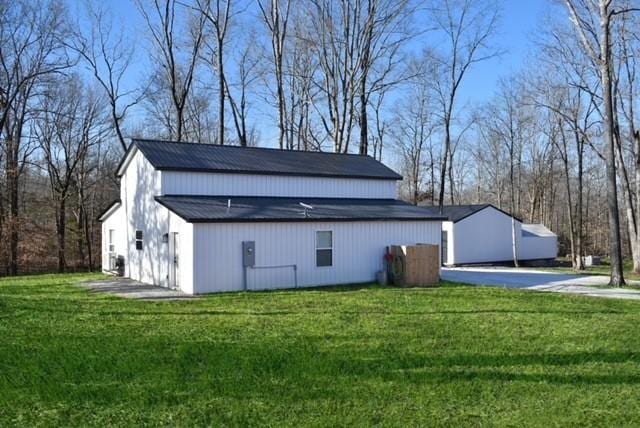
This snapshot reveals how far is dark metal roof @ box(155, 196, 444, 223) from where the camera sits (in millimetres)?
14509

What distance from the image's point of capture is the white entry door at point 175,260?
14.8 metres

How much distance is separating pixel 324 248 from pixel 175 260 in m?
4.17

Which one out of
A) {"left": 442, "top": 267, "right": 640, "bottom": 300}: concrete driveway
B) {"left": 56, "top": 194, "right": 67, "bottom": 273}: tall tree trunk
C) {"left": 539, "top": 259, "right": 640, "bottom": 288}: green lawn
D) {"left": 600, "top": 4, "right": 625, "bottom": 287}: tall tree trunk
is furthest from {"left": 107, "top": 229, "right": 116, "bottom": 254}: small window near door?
{"left": 539, "top": 259, "right": 640, "bottom": 288}: green lawn

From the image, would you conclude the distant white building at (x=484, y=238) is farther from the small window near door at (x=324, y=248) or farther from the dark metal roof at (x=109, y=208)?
the dark metal roof at (x=109, y=208)

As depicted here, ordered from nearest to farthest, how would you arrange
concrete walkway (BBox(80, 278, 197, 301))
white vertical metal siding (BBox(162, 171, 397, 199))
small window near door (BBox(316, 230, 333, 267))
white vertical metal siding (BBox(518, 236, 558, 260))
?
concrete walkway (BBox(80, 278, 197, 301)) → small window near door (BBox(316, 230, 333, 267)) → white vertical metal siding (BBox(162, 171, 397, 199)) → white vertical metal siding (BBox(518, 236, 558, 260))

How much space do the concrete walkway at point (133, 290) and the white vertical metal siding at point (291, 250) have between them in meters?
0.79

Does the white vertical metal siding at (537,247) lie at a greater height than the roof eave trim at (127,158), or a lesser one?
lesser

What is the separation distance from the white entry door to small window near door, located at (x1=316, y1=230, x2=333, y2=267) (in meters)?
3.87

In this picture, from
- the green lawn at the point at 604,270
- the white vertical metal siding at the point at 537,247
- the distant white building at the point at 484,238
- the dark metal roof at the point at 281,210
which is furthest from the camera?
the white vertical metal siding at the point at 537,247

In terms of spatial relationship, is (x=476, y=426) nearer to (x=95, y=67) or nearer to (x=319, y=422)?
(x=319, y=422)

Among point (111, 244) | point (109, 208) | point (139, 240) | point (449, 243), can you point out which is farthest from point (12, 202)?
point (449, 243)

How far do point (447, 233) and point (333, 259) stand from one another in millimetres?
12148

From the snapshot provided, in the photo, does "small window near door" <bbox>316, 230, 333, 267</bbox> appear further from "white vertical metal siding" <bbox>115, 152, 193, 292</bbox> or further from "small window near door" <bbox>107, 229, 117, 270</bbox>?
"small window near door" <bbox>107, 229, 117, 270</bbox>

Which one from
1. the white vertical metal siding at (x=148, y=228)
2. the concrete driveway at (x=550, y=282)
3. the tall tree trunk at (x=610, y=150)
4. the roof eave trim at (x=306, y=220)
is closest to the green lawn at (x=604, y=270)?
the tall tree trunk at (x=610, y=150)
